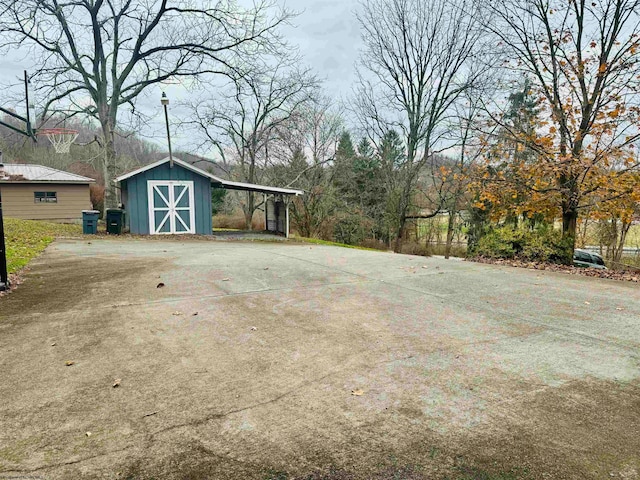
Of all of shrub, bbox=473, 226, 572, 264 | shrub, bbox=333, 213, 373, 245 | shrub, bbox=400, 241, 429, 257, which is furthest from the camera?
shrub, bbox=333, 213, 373, 245

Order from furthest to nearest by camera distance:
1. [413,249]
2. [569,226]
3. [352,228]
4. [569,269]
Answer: [352,228], [413,249], [569,226], [569,269]

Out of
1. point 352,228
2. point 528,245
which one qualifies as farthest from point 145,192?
point 352,228

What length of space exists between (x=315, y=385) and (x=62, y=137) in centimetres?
2484

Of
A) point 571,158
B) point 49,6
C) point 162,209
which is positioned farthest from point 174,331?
point 49,6

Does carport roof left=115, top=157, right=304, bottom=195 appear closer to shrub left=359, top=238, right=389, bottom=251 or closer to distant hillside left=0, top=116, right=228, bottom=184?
shrub left=359, top=238, right=389, bottom=251

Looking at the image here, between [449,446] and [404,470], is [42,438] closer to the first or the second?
[404,470]

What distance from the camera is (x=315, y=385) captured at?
2.63 meters

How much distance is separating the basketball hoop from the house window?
98.1 inches

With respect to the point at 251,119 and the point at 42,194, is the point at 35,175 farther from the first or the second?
the point at 251,119

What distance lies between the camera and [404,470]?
5.90 ft

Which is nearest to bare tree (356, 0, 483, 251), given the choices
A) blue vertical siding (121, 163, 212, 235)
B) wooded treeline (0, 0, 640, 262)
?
wooded treeline (0, 0, 640, 262)

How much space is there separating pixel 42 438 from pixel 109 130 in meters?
19.4

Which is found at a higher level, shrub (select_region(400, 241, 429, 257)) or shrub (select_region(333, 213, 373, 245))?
shrub (select_region(333, 213, 373, 245))

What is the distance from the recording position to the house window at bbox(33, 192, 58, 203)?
22.2 metres
